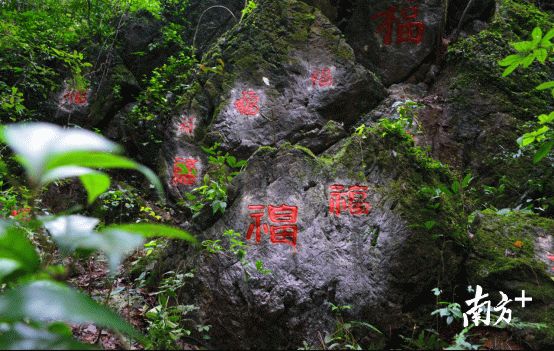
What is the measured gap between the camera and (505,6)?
680 cm

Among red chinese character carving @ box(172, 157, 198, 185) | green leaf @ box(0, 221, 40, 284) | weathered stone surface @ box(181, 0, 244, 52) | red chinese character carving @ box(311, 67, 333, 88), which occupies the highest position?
weathered stone surface @ box(181, 0, 244, 52)

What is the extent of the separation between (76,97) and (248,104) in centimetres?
319

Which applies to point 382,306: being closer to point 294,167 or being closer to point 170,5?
point 294,167

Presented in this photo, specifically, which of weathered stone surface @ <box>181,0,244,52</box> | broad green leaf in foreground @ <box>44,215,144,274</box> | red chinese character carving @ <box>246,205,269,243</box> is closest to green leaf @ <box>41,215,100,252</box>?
broad green leaf in foreground @ <box>44,215,144,274</box>

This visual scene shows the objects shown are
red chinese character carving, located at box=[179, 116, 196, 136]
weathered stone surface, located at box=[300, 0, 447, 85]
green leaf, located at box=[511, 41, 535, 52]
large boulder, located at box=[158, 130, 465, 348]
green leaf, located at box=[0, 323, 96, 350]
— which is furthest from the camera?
weathered stone surface, located at box=[300, 0, 447, 85]

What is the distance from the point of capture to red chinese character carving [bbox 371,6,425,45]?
21.5ft

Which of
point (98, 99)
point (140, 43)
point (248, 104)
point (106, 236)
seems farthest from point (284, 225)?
point (140, 43)

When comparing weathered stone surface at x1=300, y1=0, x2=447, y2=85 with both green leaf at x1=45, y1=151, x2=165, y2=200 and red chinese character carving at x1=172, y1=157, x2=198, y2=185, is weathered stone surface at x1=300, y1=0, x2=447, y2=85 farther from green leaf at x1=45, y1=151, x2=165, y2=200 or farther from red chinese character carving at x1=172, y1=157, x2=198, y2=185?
green leaf at x1=45, y1=151, x2=165, y2=200

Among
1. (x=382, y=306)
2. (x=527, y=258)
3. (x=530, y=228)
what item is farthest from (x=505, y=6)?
(x=382, y=306)

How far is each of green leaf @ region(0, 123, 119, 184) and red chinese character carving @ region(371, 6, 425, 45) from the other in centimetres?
672

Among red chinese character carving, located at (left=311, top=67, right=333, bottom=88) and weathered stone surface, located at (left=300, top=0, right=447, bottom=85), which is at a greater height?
weathered stone surface, located at (left=300, top=0, right=447, bottom=85)

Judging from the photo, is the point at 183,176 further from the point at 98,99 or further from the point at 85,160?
the point at 85,160

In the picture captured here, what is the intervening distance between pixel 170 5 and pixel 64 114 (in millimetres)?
3382

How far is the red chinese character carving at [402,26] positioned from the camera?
654 centimetres
